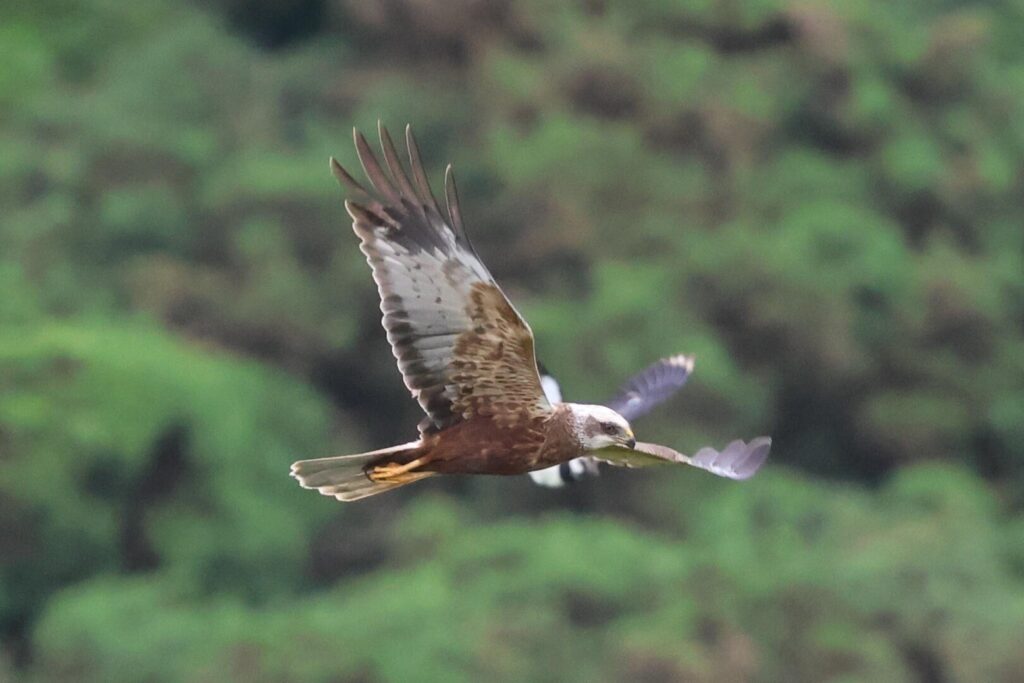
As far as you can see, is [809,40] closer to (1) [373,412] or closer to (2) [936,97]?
(2) [936,97]

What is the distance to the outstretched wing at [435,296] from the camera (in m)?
6.26

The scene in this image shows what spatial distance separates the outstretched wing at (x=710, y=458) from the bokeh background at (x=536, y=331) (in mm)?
8316

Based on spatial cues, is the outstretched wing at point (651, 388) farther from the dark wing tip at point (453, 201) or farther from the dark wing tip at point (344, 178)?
the dark wing tip at point (344, 178)

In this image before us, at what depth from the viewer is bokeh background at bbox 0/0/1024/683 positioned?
16516 mm

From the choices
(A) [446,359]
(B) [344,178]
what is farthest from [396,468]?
(B) [344,178]

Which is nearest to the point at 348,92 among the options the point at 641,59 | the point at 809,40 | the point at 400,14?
the point at 400,14

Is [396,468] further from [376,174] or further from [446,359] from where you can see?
[376,174]

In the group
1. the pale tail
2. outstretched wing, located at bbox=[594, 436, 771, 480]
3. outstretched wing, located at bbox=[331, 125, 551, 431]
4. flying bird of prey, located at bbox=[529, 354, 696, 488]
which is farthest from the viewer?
flying bird of prey, located at bbox=[529, 354, 696, 488]

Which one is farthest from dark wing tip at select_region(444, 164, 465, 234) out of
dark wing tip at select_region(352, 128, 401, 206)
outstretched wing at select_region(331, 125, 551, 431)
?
dark wing tip at select_region(352, 128, 401, 206)

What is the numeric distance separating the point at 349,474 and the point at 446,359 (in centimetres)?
49

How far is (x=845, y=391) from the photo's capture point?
20.6 metres

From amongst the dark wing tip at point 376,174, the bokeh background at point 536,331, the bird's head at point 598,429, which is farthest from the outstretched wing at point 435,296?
the bokeh background at point 536,331

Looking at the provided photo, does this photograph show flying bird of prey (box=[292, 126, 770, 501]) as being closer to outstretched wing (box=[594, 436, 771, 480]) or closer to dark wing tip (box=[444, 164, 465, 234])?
dark wing tip (box=[444, 164, 465, 234])

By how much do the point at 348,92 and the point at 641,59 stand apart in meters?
2.76
